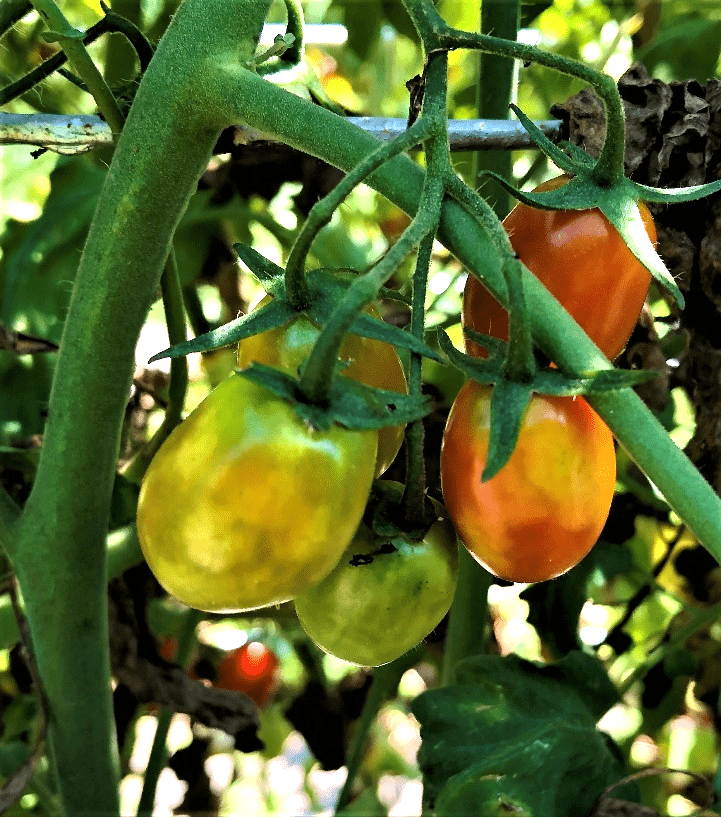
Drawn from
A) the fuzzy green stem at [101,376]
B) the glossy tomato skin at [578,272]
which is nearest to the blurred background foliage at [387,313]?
the fuzzy green stem at [101,376]

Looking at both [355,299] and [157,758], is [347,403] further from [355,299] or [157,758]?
[157,758]

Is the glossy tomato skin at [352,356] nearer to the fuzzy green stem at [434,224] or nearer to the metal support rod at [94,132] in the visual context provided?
the fuzzy green stem at [434,224]

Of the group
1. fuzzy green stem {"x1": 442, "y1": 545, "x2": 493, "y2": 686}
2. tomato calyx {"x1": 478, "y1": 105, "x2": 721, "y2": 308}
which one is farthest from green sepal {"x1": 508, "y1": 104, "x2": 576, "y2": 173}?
fuzzy green stem {"x1": 442, "y1": 545, "x2": 493, "y2": 686}

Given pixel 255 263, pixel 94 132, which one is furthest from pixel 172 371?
pixel 255 263

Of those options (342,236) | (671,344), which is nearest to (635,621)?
(671,344)

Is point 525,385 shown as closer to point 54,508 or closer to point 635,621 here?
point 54,508
